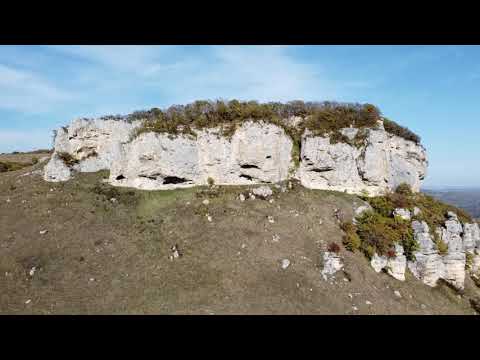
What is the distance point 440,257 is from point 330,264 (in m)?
12.2

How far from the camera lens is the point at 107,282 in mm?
19750

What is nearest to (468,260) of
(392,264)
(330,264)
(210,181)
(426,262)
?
(426,262)

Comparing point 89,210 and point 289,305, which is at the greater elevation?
point 89,210

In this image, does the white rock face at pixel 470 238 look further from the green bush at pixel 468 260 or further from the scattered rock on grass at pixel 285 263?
the scattered rock on grass at pixel 285 263

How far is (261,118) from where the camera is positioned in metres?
32.2

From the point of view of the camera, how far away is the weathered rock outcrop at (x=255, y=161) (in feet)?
101

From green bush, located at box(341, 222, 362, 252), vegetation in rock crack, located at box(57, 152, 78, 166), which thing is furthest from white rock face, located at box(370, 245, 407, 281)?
vegetation in rock crack, located at box(57, 152, 78, 166)

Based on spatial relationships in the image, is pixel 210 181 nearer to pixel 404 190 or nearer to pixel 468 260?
pixel 404 190

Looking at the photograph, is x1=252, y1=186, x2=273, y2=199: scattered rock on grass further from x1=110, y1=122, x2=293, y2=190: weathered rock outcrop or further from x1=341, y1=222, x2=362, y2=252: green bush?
x1=341, y1=222, x2=362, y2=252: green bush
